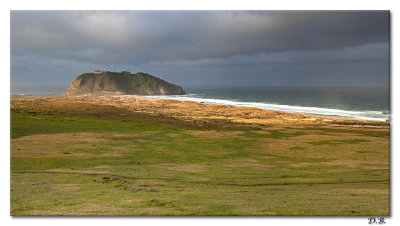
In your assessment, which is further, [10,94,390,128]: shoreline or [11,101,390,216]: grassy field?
[10,94,390,128]: shoreline

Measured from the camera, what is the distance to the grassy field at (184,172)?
1052 cm

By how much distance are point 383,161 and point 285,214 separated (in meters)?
17.1

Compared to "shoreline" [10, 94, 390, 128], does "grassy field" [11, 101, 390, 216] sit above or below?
below

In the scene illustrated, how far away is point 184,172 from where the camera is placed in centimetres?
1794

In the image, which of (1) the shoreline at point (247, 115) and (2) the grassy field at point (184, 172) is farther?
(1) the shoreline at point (247, 115)

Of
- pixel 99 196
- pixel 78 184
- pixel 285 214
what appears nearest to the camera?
pixel 285 214

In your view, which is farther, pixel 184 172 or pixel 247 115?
pixel 247 115

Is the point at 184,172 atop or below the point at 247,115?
below

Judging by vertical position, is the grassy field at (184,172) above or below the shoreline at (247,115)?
below

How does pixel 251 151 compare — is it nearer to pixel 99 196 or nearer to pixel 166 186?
pixel 166 186

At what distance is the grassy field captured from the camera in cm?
1052

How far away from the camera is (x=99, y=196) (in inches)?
456
